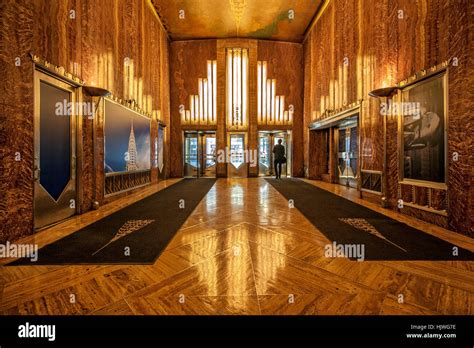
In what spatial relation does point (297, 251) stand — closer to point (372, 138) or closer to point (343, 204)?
point (343, 204)

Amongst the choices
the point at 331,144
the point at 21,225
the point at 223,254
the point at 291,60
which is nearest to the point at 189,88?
the point at 291,60

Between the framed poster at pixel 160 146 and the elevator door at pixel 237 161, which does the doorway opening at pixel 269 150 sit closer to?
the elevator door at pixel 237 161

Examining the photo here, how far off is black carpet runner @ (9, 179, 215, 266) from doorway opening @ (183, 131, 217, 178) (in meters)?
6.82

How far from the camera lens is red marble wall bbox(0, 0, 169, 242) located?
267 cm

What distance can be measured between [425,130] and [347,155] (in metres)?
4.16

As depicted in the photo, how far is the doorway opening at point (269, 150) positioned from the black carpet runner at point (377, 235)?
6928 mm

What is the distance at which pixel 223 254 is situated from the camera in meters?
2.26

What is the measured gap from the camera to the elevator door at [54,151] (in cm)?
317

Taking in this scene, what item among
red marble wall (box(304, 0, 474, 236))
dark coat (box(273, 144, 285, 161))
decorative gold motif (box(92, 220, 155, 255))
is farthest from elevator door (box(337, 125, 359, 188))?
decorative gold motif (box(92, 220, 155, 255))

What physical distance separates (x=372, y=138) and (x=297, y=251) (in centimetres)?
405

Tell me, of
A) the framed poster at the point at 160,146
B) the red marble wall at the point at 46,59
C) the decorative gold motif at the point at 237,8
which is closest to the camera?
the red marble wall at the point at 46,59

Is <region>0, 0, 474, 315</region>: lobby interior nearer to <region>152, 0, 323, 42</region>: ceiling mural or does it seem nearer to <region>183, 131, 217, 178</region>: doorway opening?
<region>152, 0, 323, 42</region>: ceiling mural

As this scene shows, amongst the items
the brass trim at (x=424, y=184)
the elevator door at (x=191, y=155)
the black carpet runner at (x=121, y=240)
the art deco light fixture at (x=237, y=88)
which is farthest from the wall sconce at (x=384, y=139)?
the elevator door at (x=191, y=155)
